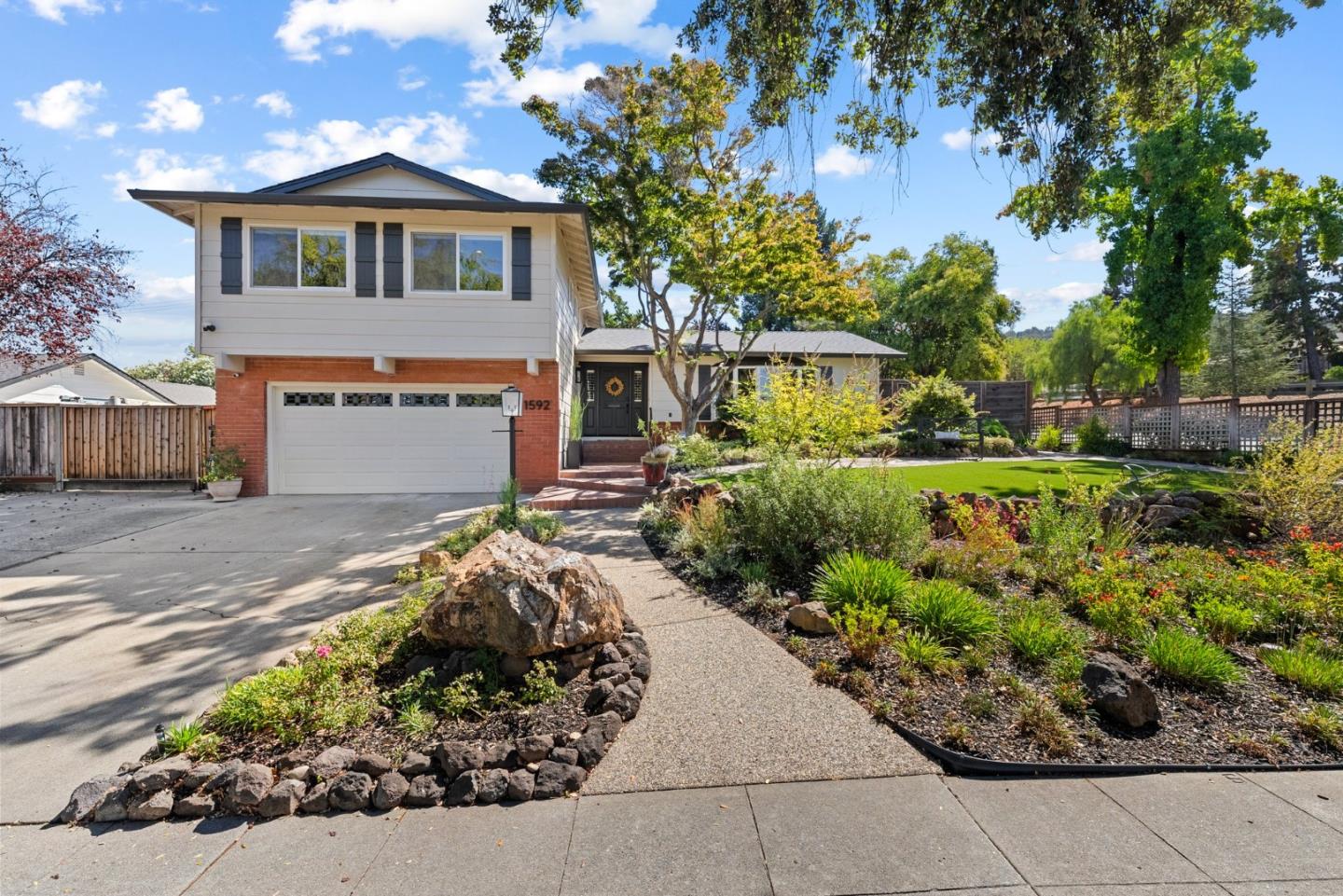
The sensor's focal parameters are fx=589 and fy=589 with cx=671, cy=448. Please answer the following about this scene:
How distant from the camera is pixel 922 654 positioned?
131 inches

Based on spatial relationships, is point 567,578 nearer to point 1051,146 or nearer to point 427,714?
Answer: point 427,714

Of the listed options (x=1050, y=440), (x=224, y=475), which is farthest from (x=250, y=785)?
(x=1050, y=440)

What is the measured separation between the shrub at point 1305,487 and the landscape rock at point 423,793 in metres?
7.42

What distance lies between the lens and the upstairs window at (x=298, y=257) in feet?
34.0

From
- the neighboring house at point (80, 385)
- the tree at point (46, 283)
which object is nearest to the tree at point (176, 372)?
the neighboring house at point (80, 385)

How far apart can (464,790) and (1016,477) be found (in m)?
9.03

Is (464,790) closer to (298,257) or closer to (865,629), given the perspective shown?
(865,629)

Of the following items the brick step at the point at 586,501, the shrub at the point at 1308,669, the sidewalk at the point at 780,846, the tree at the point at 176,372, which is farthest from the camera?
the tree at the point at 176,372

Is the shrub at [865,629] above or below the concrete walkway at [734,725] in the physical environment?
above

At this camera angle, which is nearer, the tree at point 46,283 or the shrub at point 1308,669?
the shrub at point 1308,669

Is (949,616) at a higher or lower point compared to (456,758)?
higher

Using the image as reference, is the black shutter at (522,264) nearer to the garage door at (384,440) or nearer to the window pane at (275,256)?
the garage door at (384,440)

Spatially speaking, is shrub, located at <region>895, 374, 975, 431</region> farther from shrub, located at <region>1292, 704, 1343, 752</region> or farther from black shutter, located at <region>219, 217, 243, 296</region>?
black shutter, located at <region>219, 217, 243, 296</region>

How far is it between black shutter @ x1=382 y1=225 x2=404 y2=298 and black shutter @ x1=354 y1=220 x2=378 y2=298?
15cm
